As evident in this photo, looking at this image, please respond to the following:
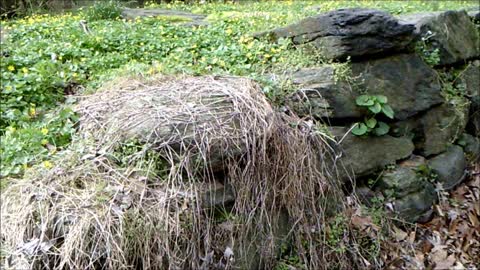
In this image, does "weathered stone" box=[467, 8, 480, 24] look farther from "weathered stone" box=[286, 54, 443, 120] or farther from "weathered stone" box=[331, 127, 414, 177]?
"weathered stone" box=[331, 127, 414, 177]

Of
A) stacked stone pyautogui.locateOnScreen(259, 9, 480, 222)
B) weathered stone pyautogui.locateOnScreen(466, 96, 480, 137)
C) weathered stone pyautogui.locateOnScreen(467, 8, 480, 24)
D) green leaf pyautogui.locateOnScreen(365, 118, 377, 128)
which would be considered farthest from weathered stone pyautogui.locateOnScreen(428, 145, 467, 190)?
weathered stone pyautogui.locateOnScreen(467, 8, 480, 24)

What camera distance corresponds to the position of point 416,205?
404 centimetres

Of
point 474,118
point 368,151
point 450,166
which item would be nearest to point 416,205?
point 368,151

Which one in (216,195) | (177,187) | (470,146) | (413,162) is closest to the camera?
(177,187)

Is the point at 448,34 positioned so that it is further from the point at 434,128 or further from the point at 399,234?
the point at 399,234

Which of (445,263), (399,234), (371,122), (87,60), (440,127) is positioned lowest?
(445,263)

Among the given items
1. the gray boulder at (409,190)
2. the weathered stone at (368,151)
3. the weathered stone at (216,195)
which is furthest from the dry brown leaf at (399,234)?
the weathered stone at (216,195)

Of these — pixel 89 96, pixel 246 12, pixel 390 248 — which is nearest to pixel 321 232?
pixel 390 248

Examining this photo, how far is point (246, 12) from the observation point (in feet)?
20.3

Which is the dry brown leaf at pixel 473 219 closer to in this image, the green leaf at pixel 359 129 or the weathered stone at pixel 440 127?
the weathered stone at pixel 440 127

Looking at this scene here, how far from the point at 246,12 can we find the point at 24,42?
102 inches

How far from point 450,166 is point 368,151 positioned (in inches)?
37.5

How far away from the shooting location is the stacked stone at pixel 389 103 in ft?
12.7

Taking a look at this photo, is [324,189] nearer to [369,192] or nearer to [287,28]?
[369,192]
